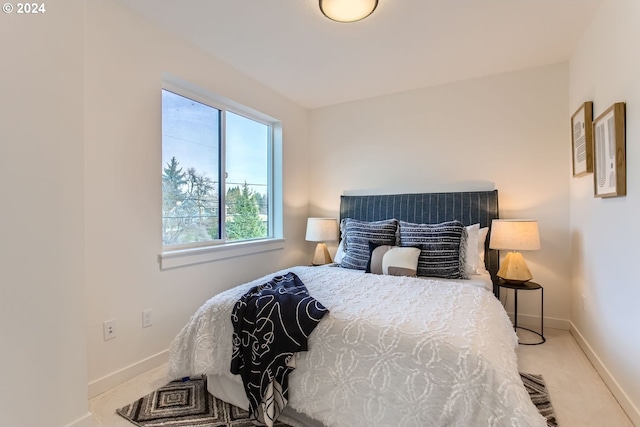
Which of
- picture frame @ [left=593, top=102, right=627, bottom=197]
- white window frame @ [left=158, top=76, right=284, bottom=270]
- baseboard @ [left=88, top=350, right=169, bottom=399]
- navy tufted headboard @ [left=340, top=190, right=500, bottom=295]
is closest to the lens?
picture frame @ [left=593, top=102, right=627, bottom=197]

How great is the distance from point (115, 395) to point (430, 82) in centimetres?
368

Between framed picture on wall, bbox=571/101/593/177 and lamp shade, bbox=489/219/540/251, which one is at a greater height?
framed picture on wall, bbox=571/101/593/177

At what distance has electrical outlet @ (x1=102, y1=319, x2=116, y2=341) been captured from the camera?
6.30ft

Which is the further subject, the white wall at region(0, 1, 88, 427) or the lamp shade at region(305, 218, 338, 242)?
the lamp shade at region(305, 218, 338, 242)

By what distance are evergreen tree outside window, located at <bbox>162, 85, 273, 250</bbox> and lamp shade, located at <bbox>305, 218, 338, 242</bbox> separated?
0.51 meters

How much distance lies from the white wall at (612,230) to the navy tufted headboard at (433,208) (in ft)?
2.14

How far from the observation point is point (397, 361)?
4.29 ft

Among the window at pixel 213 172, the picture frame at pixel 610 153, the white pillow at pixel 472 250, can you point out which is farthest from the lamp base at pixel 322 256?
the picture frame at pixel 610 153

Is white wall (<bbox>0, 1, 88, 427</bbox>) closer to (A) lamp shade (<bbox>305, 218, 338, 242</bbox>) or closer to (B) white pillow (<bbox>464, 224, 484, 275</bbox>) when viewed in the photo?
(A) lamp shade (<bbox>305, 218, 338, 242</bbox>)

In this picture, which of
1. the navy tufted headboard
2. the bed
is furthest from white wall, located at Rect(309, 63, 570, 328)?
the bed

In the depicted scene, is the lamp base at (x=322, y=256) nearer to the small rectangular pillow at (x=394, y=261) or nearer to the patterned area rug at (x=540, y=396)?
the small rectangular pillow at (x=394, y=261)

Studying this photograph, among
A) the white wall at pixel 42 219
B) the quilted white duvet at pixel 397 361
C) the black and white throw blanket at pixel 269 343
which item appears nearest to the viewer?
the quilted white duvet at pixel 397 361

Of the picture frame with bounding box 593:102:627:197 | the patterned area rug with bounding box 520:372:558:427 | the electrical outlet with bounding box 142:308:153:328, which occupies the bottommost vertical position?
the patterned area rug with bounding box 520:372:558:427

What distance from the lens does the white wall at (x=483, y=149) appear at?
2.81 metres
